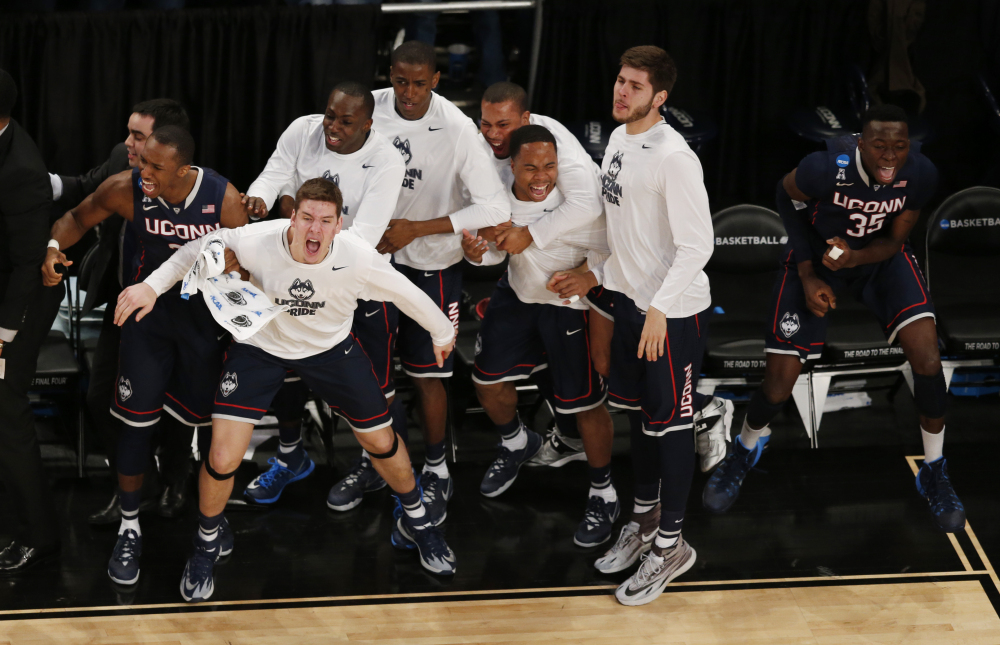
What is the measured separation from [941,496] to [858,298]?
35.6 inches

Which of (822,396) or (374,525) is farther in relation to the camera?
(822,396)

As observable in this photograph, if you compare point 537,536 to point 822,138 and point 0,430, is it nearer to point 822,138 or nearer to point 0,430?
point 0,430

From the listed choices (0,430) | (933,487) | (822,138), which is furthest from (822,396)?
(0,430)

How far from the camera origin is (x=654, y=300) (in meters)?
3.91

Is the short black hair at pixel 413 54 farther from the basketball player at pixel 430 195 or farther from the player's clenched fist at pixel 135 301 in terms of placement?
the player's clenched fist at pixel 135 301

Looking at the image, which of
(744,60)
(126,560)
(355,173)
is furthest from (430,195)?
(744,60)

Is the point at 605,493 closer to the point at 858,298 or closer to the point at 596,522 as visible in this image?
the point at 596,522

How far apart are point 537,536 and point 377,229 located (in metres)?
1.55

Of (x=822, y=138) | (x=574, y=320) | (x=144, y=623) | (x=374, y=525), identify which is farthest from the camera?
(x=822, y=138)

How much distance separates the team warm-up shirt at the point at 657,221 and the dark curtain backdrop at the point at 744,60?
7.55 ft

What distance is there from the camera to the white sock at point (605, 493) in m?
4.78

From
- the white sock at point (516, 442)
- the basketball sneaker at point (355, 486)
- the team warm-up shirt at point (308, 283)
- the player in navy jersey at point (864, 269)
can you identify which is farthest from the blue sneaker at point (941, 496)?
the basketball sneaker at point (355, 486)

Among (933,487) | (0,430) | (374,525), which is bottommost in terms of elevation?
(374,525)

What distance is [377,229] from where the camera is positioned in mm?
4281
